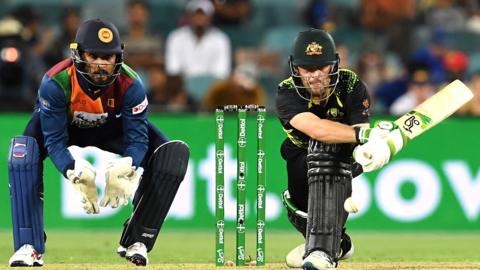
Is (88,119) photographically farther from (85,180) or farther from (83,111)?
(85,180)

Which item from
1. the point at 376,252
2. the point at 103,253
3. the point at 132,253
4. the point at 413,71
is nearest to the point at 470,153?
the point at 413,71

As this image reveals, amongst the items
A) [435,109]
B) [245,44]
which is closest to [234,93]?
[245,44]

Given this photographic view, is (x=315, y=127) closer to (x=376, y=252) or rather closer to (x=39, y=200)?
(x=39, y=200)

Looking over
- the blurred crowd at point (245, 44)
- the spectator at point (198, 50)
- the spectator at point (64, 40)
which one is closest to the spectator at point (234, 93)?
the blurred crowd at point (245, 44)

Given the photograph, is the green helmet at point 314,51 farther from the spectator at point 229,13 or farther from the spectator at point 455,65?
the spectator at point 229,13

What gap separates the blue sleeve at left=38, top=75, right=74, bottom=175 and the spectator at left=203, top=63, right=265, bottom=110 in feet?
18.0

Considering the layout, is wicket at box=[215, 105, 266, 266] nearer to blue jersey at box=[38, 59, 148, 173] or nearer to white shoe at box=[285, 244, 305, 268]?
white shoe at box=[285, 244, 305, 268]

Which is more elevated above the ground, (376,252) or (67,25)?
(67,25)

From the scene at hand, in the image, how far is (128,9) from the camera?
14.7m

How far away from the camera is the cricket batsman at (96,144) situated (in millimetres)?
7395

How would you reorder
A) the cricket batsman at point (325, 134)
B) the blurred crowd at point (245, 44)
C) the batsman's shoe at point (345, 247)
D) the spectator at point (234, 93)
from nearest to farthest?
the cricket batsman at point (325, 134), the batsman's shoe at point (345, 247), the spectator at point (234, 93), the blurred crowd at point (245, 44)

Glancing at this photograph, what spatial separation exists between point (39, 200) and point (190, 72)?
6.60 meters

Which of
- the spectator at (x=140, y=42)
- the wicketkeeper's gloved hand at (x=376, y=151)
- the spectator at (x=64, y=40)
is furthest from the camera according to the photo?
the spectator at (x=140, y=42)

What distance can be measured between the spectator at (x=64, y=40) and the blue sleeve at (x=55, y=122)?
6606mm
